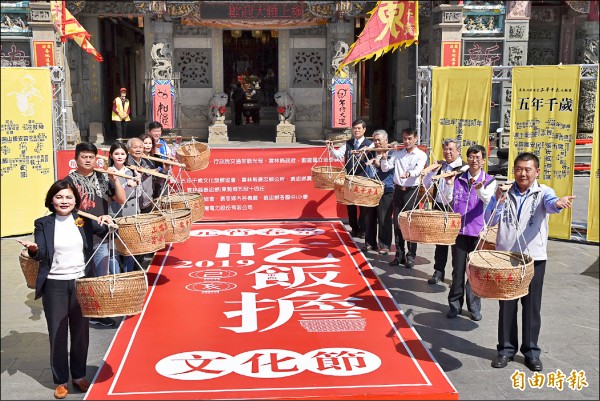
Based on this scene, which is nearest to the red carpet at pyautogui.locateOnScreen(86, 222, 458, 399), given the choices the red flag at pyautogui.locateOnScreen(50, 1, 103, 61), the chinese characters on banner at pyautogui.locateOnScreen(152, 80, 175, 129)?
the red flag at pyautogui.locateOnScreen(50, 1, 103, 61)

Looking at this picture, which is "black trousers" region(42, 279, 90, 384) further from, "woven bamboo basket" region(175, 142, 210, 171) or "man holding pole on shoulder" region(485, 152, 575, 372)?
"woven bamboo basket" region(175, 142, 210, 171)

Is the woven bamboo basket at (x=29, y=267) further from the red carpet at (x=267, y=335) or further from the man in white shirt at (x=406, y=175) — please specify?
the man in white shirt at (x=406, y=175)

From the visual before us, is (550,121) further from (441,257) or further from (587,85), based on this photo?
(587,85)

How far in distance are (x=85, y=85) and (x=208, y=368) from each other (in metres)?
14.8

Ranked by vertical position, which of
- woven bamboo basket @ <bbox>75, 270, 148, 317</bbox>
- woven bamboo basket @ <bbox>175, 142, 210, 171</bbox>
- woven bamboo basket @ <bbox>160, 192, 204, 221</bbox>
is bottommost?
woven bamboo basket @ <bbox>75, 270, 148, 317</bbox>

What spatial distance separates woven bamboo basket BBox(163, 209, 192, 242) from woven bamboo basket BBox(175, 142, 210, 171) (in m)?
2.33

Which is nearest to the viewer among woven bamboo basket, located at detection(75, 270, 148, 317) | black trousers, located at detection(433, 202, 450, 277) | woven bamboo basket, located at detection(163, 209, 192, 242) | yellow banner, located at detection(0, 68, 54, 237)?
woven bamboo basket, located at detection(75, 270, 148, 317)

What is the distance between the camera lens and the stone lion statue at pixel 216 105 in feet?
60.1

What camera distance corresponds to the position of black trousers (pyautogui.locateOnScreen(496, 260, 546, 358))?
5.39 meters

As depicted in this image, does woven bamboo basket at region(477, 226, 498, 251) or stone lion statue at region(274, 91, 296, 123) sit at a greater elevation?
stone lion statue at region(274, 91, 296, 123)

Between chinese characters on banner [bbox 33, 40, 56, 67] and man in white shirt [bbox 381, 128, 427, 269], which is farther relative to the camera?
chinese characters on banner [bbox 33, 40, 56, 67]

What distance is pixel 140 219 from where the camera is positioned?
6383 millimetres

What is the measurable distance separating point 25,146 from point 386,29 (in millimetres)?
5428

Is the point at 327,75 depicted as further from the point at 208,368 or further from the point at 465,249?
the point at 208,368
